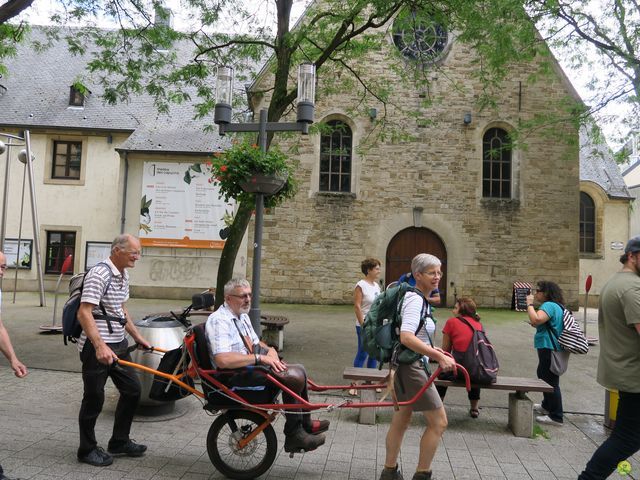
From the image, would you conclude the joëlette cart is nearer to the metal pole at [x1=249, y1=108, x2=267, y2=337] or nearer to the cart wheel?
the cart wheel

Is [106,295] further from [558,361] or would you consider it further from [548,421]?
[548,421]

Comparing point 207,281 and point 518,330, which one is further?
point 207,281

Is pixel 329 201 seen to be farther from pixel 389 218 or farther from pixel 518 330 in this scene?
pixel 518 330

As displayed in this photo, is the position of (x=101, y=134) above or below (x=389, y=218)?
above

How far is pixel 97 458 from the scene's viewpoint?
3.63 m

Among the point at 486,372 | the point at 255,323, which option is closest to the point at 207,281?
the point at 255,323

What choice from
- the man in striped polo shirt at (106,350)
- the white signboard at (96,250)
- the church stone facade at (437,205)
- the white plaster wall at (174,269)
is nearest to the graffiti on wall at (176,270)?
the white plaster wall at (174,269)

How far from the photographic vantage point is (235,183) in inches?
225

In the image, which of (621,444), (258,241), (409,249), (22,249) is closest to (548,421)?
(621,444)

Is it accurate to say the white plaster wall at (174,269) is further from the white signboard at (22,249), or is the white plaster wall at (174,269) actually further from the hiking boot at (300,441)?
the hiking boot at (300,441)

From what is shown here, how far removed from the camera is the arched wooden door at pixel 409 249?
1577 cm

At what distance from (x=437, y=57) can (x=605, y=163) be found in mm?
11288

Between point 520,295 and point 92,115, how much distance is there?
1659cm

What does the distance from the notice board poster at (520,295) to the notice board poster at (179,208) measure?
9.82m
